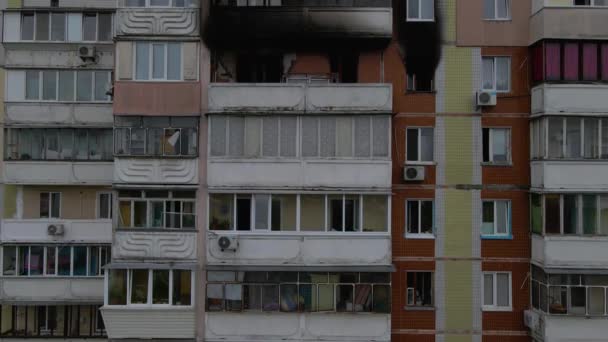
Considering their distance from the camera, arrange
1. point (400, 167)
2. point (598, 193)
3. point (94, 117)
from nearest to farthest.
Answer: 1. point (598, 193)
2. point (400, 167)
3. point (94, 117)

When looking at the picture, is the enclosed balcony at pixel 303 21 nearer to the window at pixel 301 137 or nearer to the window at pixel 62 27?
the window at pixel 301 137

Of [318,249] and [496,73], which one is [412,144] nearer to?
[496,73]

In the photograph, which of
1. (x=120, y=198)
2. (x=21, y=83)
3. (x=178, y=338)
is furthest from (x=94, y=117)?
(x=178, y=338)

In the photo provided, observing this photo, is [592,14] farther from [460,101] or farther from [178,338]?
[178,338]

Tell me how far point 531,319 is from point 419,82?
756cm

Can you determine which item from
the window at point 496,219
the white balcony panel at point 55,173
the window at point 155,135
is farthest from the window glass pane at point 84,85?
the window at point 496,219

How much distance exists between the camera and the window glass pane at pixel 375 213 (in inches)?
594

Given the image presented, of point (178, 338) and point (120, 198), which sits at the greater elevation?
point (120, 198)

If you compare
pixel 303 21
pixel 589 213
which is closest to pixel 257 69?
pixel 303 21

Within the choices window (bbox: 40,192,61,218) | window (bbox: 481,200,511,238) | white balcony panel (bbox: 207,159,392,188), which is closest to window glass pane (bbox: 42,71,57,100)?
window (bbox: 40,192,61,218)

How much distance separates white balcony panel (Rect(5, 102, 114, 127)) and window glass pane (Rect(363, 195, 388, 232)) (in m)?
9.74

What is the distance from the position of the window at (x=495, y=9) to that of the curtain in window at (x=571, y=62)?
207 centimetres

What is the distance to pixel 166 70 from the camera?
599 inches

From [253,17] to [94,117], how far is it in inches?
295
